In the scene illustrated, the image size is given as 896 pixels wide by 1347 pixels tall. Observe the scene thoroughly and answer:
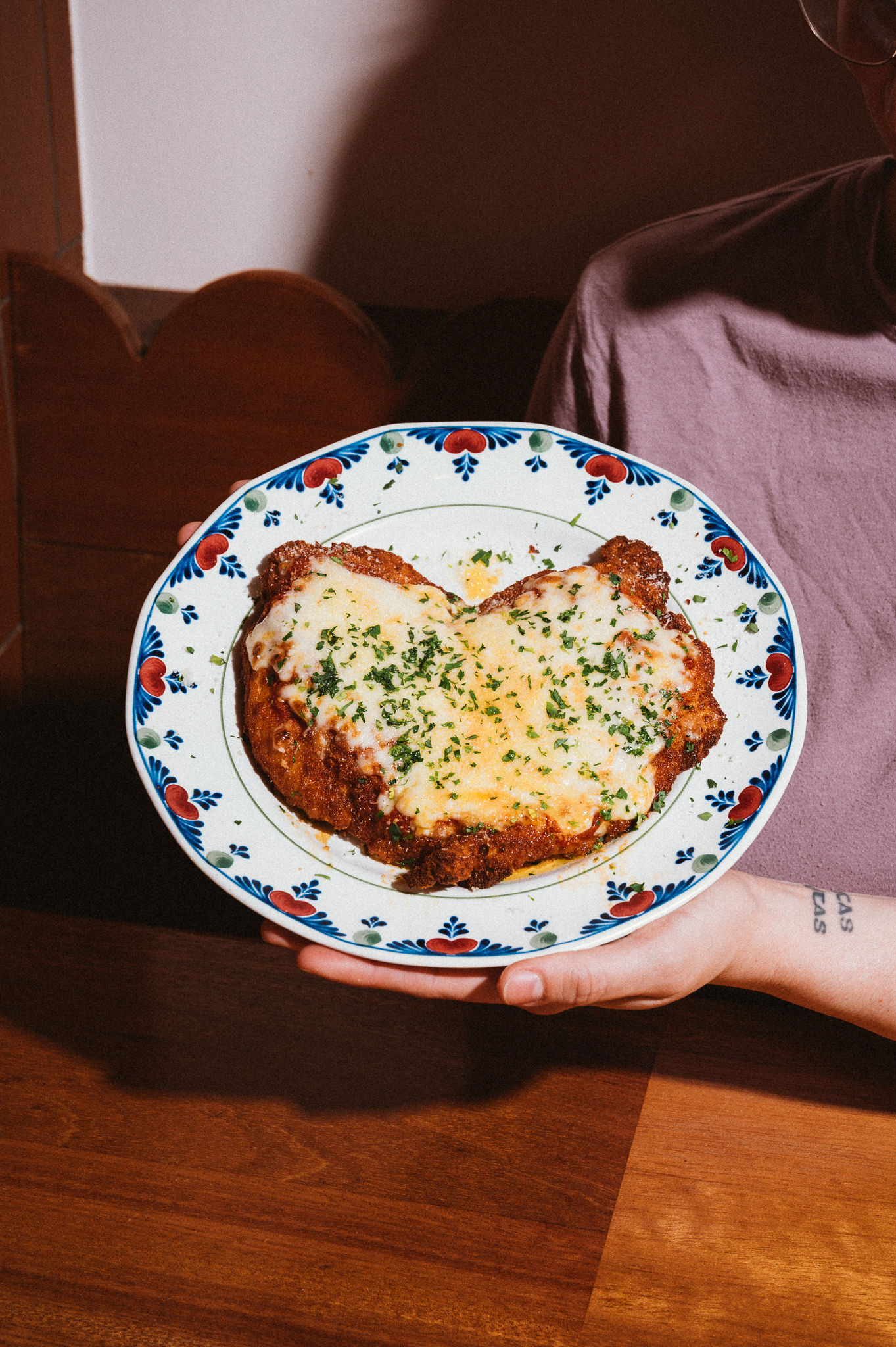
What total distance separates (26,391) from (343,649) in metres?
1.65

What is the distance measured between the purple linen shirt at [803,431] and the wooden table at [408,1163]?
0.40 meters

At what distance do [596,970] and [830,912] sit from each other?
570mm

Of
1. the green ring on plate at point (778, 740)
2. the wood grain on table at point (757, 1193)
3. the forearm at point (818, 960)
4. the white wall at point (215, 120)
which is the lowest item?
the wood grain on table at point (757, 1193)

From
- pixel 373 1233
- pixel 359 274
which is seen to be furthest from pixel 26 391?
pixel 373 1233

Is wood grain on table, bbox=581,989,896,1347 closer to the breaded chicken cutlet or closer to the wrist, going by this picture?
the wrist

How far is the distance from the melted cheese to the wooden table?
417mm

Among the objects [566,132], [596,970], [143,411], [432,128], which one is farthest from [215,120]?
[596,970]

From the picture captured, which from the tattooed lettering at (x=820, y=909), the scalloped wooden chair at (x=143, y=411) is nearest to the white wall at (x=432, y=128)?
the scalloped wooden chair at (x=143, y=411)

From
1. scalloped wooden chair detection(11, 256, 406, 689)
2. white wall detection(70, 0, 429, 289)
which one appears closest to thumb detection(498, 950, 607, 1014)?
scalloped wooden chair detection(11, 256, 406, 689)

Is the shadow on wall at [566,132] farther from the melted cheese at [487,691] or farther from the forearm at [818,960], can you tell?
the forearm at [818,960]

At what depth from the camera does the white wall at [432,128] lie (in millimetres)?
2045

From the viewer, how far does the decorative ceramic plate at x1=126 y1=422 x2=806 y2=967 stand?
1.23 m

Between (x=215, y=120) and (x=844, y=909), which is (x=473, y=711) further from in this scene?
(x=215, y=120)

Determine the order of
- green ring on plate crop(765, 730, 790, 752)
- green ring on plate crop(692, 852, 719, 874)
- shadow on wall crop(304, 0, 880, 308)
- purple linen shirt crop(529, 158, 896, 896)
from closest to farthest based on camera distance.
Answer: green ring on plate crop(692, 852, 719, 874), green ring on plate crop(765, 730, 790, 752), purple linen shirt crop(529, 158, 896, 896), shadow on wall crop(304, 0, 880, 308)
